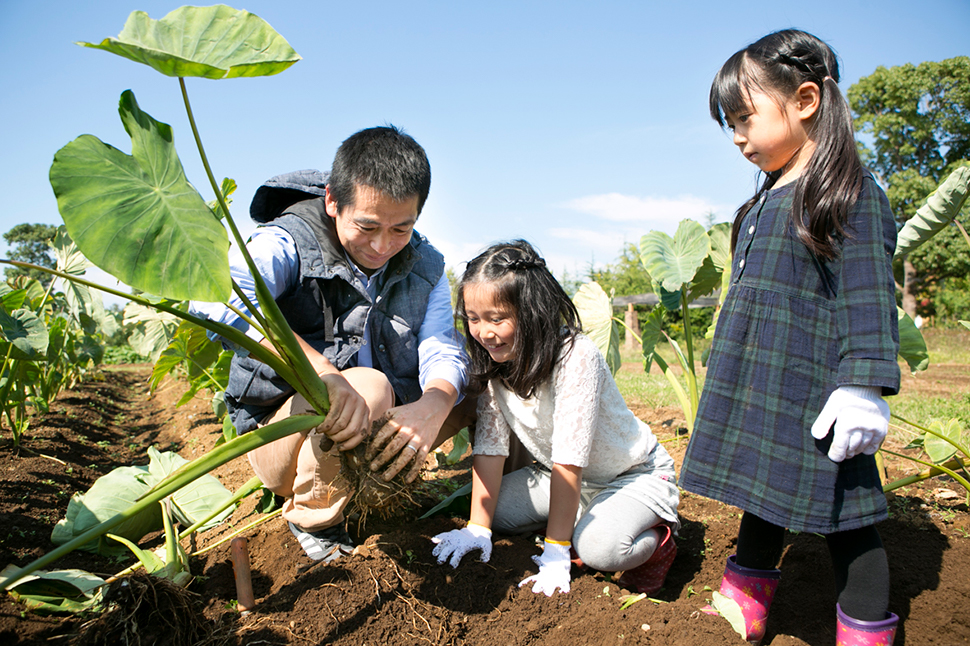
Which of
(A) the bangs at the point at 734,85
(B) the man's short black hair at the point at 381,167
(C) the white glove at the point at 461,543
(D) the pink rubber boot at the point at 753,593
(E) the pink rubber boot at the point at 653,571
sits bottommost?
(E) the pink rubber boot at the point at 653,571

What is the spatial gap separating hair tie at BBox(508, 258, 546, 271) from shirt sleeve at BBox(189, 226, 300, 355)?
61cm

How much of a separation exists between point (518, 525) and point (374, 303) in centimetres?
84

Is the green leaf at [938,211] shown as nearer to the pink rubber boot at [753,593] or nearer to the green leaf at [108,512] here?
the pink rubber boot at [753,593]

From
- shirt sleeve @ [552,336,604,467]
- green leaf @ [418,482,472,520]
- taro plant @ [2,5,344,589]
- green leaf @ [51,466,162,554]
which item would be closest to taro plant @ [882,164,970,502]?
shirt sleeve @ [552,336,604,467]

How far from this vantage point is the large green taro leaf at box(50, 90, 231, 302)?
0.93 metres

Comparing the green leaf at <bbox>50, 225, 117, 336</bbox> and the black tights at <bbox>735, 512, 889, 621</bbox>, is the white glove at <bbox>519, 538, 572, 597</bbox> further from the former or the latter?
→ the green leaf at <bbox>50, 225, 117, 336</bbox>

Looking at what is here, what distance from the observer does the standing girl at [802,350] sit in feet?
3.79

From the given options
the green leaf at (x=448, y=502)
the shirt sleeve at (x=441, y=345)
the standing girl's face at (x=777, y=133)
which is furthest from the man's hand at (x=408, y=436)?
the standing girl's face at (x=777, y=133)

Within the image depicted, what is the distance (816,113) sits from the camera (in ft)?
4.16

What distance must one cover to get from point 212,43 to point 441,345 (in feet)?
3.33

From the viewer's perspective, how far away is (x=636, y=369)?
245 inches

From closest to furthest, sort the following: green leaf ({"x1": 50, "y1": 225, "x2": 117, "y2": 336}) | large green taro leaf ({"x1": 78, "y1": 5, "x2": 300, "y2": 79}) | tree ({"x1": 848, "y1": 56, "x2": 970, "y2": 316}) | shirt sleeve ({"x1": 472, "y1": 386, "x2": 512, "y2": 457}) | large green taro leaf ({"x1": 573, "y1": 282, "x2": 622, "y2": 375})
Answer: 1. large green taro leaf ({"x1": 78, "y1": 5, "x2": 300, "y2": 79})
2. shirt sleeve ({"x1": 472, "y1": 386, "x2": 512, "y2": 457})
3. large green taro leaf ({"x1": 573, "y1": 282, "x2": 622, "y2": 375})
4. green leaf ({"x1": 50, "y1": 225, "x2": 117, "y2": 336})
5. tree ({"x1": 848, "y1": 56, "x2": 970, "y2": 316})

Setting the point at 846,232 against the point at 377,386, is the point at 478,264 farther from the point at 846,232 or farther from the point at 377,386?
the point at 846,232

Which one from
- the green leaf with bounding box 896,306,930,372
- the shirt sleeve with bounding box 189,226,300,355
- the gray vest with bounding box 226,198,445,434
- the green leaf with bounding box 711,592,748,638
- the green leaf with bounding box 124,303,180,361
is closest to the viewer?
the green leaf with bounding box 711,592,748,638
